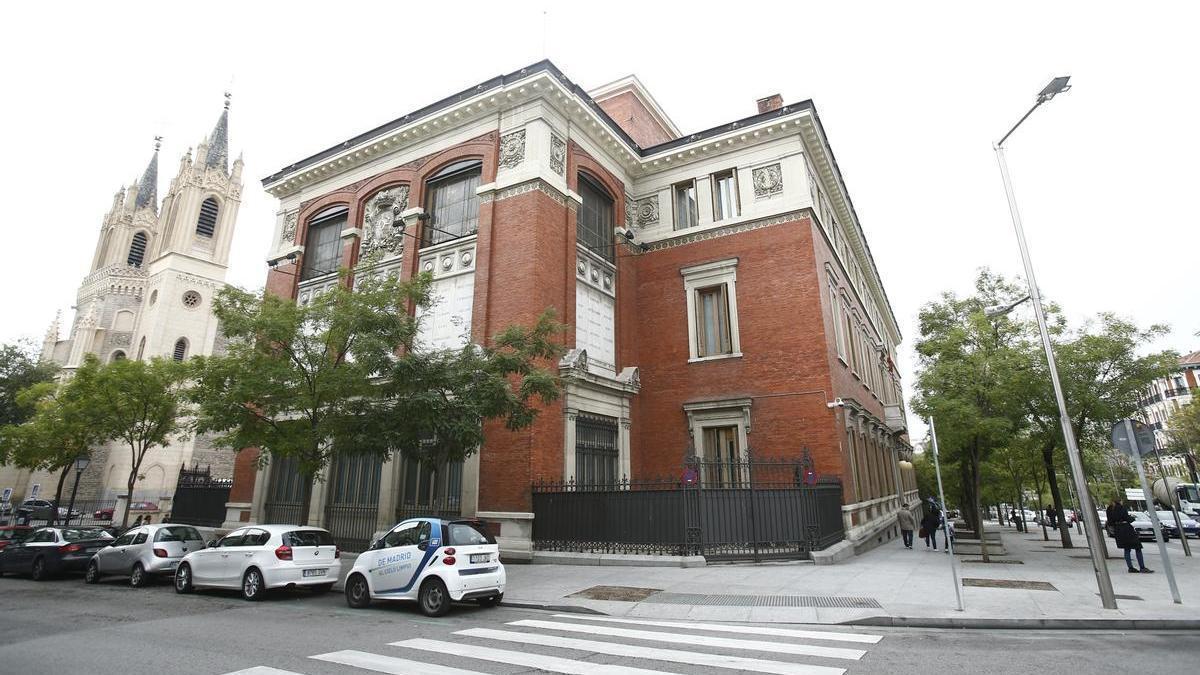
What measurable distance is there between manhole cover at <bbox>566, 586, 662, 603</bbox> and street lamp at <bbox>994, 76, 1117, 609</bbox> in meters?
7.00

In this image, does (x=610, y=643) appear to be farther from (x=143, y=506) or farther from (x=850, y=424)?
(x=143, y=506)

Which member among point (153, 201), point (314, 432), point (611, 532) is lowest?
point (611, 532)

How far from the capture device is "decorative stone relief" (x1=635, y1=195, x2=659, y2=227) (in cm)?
2314

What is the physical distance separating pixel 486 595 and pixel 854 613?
5.93 meters

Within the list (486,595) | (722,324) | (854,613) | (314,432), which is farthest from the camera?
(722,324)

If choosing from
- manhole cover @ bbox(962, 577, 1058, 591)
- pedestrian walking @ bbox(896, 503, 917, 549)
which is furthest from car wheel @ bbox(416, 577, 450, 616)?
pedestrian walking @ bbox(896, 503, 917, 549)

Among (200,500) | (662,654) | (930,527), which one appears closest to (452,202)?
(200,500)

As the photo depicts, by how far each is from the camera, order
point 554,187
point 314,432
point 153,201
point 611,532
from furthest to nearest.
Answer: point 153,201 < point 554,187 < point 611,532 < point 314,432

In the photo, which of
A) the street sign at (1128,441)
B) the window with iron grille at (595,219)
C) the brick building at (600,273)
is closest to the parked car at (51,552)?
the brick building at (600,273)

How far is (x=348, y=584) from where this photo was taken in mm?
10805

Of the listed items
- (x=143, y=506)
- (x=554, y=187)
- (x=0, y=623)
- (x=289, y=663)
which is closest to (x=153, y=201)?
(x=143, y=506)

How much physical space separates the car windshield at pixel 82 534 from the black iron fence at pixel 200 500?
6.25 metres

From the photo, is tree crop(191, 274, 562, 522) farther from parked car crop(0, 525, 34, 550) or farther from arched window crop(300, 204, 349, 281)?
arched window crop(300, 204, 349, 281)

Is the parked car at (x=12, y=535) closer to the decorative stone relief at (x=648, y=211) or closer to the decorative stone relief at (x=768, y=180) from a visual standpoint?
the decorative stone relief at (x=648, y=211)
